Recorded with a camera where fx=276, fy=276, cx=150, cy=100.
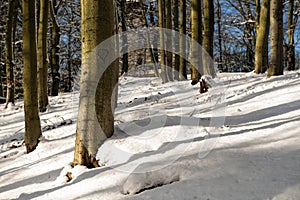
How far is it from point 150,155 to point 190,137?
0.74 m

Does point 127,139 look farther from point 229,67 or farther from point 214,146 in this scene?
point 229,67

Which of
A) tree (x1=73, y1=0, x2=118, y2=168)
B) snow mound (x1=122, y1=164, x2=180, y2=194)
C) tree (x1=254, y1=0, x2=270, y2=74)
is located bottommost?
snow mound (x1=122, y1=164, x2=180, y2=194)

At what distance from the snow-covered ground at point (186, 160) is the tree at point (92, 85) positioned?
0.62ft

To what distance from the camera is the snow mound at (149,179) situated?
103 inches

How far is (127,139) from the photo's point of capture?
3.84 m

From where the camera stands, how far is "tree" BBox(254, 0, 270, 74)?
29.6ft


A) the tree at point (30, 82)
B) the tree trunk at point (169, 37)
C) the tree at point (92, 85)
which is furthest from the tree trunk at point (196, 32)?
the tree at point (92, 85)

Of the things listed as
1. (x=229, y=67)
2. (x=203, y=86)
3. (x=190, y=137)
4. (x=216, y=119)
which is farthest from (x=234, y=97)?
(x=229, y=67)

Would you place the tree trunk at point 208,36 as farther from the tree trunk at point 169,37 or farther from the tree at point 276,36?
the tree trunk at point 169,37

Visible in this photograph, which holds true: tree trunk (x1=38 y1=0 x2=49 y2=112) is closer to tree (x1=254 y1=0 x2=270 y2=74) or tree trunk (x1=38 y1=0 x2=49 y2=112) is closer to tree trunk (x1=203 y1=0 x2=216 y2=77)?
tree trunk (x1=203 y1=0 x2=216 y2=77)

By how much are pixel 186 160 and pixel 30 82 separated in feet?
12.9

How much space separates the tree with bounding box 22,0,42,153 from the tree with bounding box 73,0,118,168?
2303 mm

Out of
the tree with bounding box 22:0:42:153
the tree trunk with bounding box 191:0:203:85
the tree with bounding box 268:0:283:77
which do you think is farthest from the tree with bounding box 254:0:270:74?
the tree with bounding box 22:0:42:153

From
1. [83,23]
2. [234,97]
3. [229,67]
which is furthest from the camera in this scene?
[229,67]
